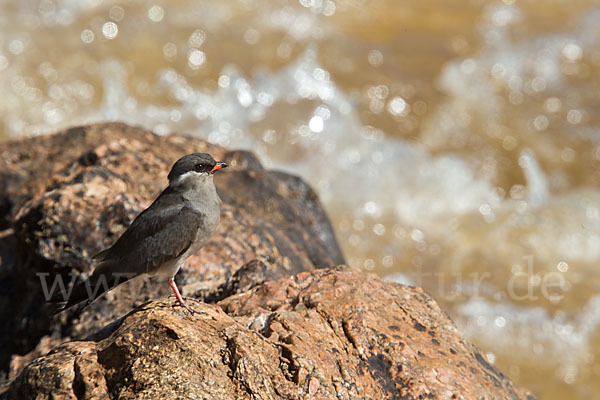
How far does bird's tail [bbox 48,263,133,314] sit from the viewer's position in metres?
4.36

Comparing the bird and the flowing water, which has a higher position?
the flowing water

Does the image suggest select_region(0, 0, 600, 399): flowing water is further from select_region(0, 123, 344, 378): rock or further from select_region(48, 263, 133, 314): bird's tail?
select_region(48, 263, 133, 314): bird's tail

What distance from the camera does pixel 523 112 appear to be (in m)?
12.9

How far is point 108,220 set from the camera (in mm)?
5215

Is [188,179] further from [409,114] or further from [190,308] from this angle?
[409,114]

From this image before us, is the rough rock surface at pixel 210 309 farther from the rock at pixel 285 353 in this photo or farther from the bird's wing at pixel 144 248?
the bird's wing at pixel 144 248

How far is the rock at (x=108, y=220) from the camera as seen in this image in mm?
5070

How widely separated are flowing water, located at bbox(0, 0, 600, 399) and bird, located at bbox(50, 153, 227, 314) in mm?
5469

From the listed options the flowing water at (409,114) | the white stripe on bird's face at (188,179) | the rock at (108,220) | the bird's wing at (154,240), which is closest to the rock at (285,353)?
the bird's wing at (154,240)

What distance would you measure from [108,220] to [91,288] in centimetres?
93

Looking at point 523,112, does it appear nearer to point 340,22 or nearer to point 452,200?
point 452,200

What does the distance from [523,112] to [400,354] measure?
9908mm

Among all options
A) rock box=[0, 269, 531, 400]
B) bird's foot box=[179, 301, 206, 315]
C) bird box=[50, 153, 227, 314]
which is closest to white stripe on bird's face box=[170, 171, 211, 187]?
bird box=[50, 153, 227, 314]

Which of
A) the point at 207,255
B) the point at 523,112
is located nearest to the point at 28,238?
the point at 207,255
